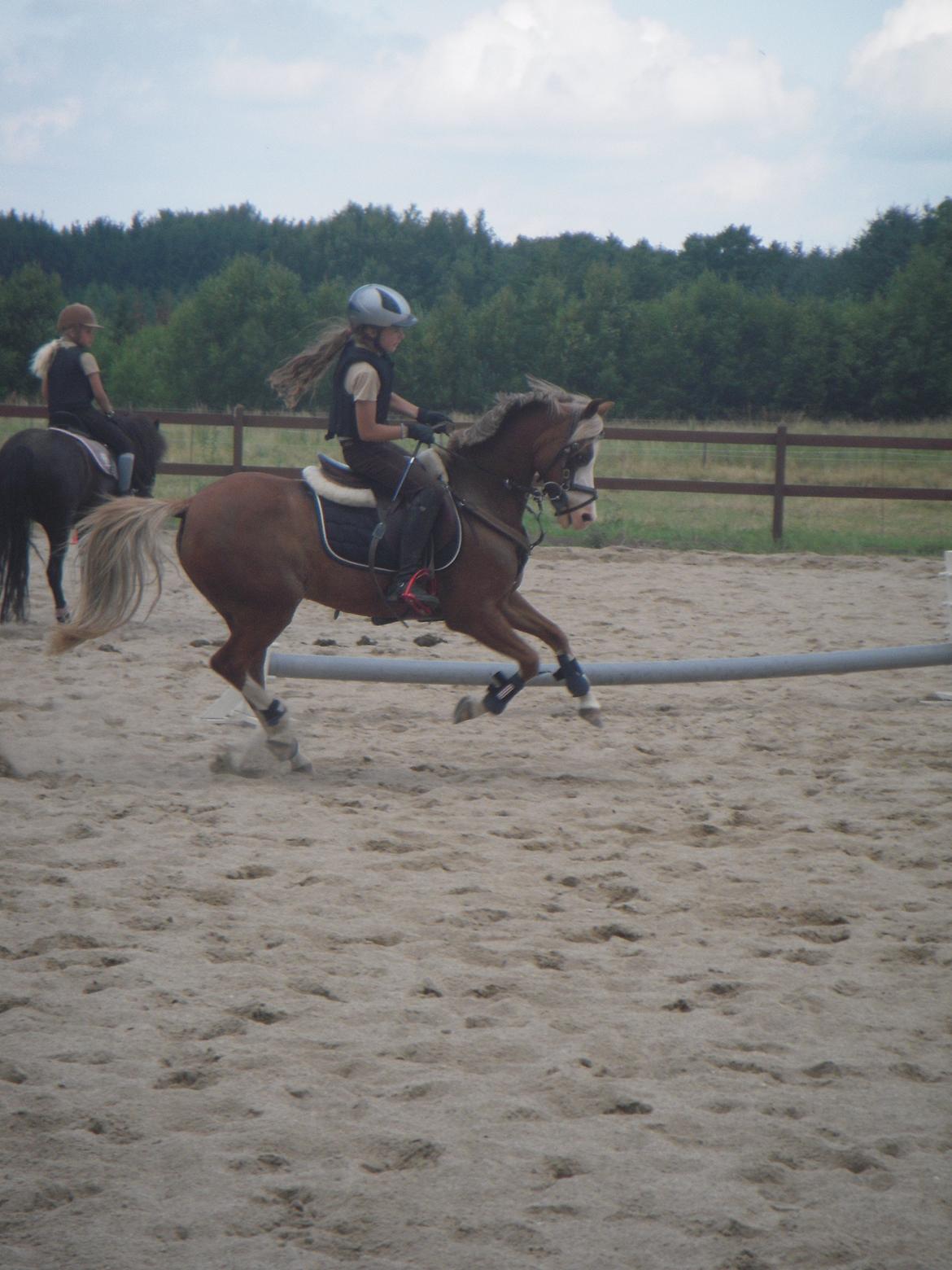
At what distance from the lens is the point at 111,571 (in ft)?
19.6

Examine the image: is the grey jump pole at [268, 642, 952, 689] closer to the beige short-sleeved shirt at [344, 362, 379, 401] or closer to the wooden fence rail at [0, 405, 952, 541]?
the beige short-sleeved shirt at [344, 362, 379, 401]

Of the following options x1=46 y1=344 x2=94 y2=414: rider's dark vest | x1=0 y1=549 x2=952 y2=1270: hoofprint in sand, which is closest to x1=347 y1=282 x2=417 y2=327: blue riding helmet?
x1=0 y1=549 x2=952 y2=1270: hoofprint in sand

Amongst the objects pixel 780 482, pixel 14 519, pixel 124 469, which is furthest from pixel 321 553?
pixel 780 482

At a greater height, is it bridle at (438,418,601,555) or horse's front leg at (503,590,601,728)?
bridle at (438,418,601,555)

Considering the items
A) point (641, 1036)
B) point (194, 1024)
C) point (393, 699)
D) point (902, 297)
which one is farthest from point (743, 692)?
point (902, 297)

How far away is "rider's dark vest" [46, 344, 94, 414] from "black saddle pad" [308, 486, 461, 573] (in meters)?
4.34

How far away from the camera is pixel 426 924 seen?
4027 mm

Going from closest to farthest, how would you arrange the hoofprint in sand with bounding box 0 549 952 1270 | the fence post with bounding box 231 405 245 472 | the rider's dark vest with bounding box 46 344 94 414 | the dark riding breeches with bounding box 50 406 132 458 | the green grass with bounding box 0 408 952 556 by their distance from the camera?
the hoofprint in sand with bounding box 0 549 952 1270
the rider's dark vest with bounding box 46 344 94 414
the dark riding breeches with bounding box 50 406 132 458
the green grass with bounding box 0 408 952 556
the fence post with bounding box 231 405 245 472

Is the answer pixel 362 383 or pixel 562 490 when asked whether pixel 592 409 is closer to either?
pixel 562 490

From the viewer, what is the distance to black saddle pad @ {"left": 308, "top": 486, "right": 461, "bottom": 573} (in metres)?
5.92

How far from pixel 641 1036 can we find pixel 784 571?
10.9 m

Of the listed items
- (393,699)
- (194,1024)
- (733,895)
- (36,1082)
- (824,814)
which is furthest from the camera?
(393,699)

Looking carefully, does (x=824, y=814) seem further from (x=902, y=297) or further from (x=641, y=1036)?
(x=902, y=297)

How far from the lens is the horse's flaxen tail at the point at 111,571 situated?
5965mm
